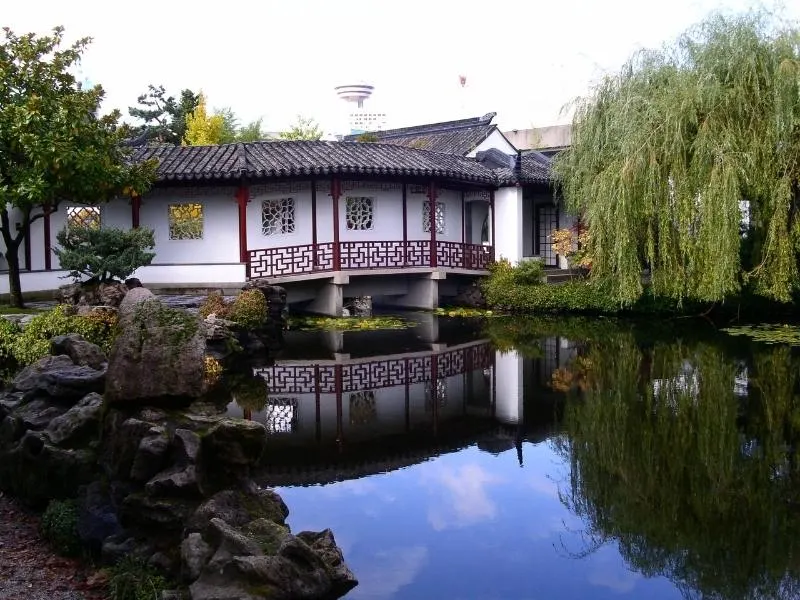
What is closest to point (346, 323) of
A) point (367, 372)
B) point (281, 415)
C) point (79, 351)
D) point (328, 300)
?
point (328, 300)

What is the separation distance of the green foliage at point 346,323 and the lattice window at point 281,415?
6926mm

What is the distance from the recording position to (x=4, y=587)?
17.9 feet

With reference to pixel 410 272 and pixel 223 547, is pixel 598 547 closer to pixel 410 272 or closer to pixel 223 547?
pixel 223 547

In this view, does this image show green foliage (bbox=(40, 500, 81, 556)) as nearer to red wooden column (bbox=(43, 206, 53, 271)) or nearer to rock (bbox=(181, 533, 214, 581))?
rock (bbox=(181, 533, 214, 581))

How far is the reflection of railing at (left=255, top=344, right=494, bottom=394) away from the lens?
39.9ft

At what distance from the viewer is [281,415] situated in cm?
1041

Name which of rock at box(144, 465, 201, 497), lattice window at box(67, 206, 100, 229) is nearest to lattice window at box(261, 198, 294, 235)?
lattice window at box(67, 206, 100, 229)

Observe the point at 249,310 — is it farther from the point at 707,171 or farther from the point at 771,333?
the point at 771,333

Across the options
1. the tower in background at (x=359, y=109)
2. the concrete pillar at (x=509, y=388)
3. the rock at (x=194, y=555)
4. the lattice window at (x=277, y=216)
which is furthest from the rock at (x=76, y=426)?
the tower in background at (x=359, y=109)

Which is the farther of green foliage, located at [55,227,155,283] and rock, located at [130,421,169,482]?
green foliage, located at [55,227,155,283]

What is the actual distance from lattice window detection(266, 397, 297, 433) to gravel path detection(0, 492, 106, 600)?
3.32 metres

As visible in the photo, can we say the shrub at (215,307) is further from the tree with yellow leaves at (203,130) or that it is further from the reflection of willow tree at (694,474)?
the tree with yellow leaves at (203,130)

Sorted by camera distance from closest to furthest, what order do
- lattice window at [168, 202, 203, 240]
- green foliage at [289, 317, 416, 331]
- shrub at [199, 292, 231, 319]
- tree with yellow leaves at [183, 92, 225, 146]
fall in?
1. shrub at [199, 292, 231, 319]
2. green foliage at [289, 317, 416, 331]
3. lattice window at [168, 202, 203, 240]
4. tree with yellow leaves at [183, 92, 225, 146]

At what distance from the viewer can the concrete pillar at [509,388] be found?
1046 cm
